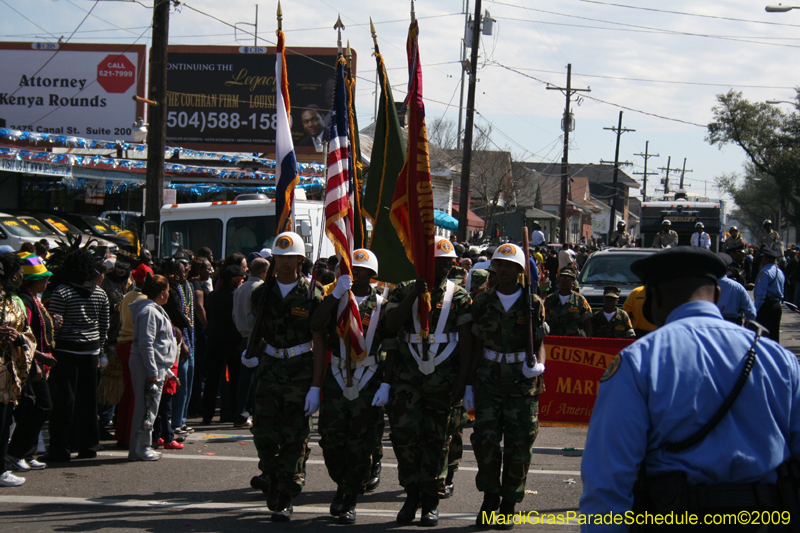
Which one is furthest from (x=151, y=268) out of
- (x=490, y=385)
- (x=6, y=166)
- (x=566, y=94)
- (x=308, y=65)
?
(x=566, y=94)

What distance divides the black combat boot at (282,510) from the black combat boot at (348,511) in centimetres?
41

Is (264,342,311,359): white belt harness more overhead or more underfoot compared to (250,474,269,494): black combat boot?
more overhead

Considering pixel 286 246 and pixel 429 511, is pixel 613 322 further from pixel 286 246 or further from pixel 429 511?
pixel 286 246

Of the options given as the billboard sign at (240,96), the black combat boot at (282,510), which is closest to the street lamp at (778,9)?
the black combat boot at (282,510)

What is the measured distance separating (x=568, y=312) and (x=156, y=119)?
312 inches

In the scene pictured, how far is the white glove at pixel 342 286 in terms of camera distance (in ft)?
19.7

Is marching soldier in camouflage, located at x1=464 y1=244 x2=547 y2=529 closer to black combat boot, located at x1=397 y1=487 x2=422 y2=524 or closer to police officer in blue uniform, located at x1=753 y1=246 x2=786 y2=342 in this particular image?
black combat boot, located at x1=397 y1=487 x2=422 y2=524

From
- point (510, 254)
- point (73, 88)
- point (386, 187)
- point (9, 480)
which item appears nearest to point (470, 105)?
point (386, 187)

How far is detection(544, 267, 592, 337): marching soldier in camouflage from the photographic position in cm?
938

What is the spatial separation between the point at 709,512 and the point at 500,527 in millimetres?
3611

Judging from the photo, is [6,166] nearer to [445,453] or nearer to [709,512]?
[445,453]

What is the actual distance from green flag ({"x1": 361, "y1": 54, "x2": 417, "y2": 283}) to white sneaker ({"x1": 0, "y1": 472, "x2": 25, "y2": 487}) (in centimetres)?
351

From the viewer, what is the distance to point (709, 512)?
239cm

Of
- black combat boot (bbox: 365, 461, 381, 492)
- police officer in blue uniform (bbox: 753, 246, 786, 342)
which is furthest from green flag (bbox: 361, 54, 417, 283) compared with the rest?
police officer in blue uniform (bbox: 753, 246, 786, 342)
